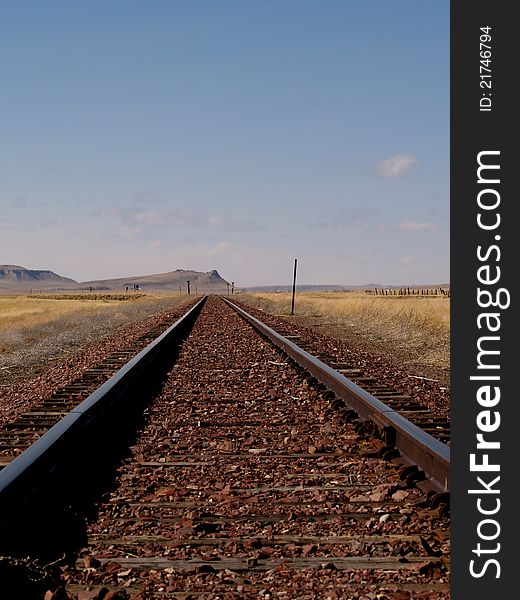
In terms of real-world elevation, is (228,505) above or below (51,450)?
below

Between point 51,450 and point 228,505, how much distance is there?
1.17 meters

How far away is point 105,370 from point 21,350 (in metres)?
6.07

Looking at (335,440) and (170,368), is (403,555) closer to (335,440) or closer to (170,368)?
(335,440)

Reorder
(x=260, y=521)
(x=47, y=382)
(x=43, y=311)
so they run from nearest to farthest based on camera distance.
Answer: (x=260, y=521) → (x=47, y=382) → (x=43, y=311)

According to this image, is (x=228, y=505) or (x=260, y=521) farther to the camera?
(x=228, y=505)

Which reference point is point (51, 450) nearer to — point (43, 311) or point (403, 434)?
point (403, 434)

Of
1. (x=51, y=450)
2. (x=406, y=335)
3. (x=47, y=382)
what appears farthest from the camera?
(x=406, y=335)

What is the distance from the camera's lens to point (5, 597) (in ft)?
9.68

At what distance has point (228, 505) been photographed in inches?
163

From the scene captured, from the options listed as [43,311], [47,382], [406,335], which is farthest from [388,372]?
[43,311]

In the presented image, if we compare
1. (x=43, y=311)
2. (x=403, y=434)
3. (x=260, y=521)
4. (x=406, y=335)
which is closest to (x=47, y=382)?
(x=403, y=434)

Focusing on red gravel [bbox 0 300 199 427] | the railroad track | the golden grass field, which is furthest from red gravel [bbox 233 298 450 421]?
the golden grass field

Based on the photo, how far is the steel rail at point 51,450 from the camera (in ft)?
12.5

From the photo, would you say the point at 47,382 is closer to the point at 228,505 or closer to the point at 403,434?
the point at 403,434
